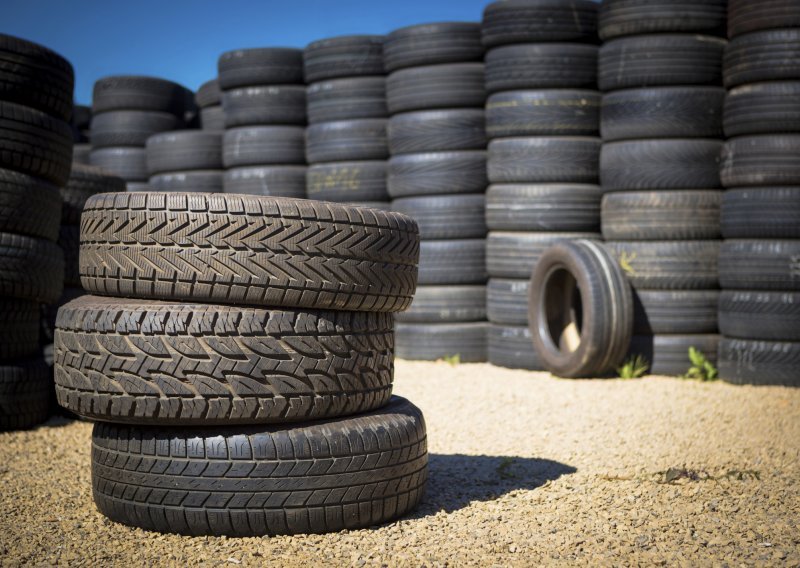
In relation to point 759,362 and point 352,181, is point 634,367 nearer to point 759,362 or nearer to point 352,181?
point 759,362

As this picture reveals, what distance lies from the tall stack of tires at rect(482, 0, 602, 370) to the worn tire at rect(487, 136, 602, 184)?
1 cm

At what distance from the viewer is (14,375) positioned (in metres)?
5.43

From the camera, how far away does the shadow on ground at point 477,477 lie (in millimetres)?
3936

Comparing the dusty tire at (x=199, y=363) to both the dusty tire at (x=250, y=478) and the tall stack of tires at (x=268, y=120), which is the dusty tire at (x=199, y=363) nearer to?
the dusty tire at (x=250, y=478)

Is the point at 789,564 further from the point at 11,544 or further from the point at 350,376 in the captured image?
the point at 11,544

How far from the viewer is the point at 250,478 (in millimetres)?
3260

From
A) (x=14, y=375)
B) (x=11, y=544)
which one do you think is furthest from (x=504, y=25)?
(x=11, y=544)

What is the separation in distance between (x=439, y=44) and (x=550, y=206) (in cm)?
214

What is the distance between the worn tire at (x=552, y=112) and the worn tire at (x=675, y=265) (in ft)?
4.57

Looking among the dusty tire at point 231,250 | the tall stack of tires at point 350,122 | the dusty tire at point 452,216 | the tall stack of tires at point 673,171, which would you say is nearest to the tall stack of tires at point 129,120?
the tall stack of tires at point 350,122

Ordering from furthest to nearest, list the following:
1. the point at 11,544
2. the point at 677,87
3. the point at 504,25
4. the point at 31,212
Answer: the point at 504,25 < the point at 677,87 < the point at 31,212 < the point at 11,544

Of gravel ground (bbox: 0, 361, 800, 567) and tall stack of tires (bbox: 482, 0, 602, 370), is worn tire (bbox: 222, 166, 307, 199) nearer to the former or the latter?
tall stack of tires (bbox: 482, 0, 602, 370)

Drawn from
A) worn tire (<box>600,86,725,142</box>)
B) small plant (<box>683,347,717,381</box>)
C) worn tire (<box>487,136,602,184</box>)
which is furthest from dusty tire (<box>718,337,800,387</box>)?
worn tire (<box>487,136,602,184</box>)

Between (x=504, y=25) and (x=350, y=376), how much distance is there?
602 centimetres
